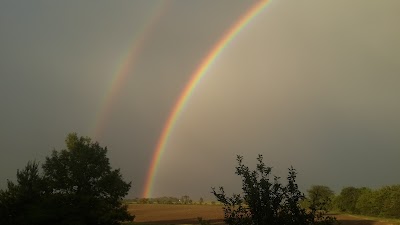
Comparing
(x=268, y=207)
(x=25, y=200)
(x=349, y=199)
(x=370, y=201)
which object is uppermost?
(x=349, y=199)

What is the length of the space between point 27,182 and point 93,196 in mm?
6166

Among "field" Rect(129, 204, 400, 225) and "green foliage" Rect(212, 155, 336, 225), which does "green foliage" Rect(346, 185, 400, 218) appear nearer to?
"field" Rect(129, 204, 400, 225)

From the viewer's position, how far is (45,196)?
35000 millimetres

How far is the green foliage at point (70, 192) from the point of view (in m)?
33.0

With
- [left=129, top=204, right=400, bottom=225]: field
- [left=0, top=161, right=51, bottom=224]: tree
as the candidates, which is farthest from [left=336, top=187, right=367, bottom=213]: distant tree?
[left=0, top=161, right=51, bottom=224]: tree

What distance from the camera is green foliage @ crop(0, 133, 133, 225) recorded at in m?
33.0

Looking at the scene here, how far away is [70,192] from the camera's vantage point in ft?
116

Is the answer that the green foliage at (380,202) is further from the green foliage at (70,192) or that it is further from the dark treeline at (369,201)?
the green foliage at (70,192)

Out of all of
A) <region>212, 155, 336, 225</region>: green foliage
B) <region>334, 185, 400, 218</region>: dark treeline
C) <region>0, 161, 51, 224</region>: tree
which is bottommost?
<region>212, 155, 336, 225</region>: green foliage

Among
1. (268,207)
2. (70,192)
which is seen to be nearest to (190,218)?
(70,192)

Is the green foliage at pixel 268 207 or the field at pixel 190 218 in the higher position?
the field at pixel 190 218

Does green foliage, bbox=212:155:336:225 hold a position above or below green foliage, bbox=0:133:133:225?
below

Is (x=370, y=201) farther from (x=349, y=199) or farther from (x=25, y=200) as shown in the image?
(x=25, y=200)

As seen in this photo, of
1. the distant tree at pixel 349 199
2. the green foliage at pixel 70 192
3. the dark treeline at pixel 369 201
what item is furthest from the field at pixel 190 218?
the green foliage at pixel 70 192
